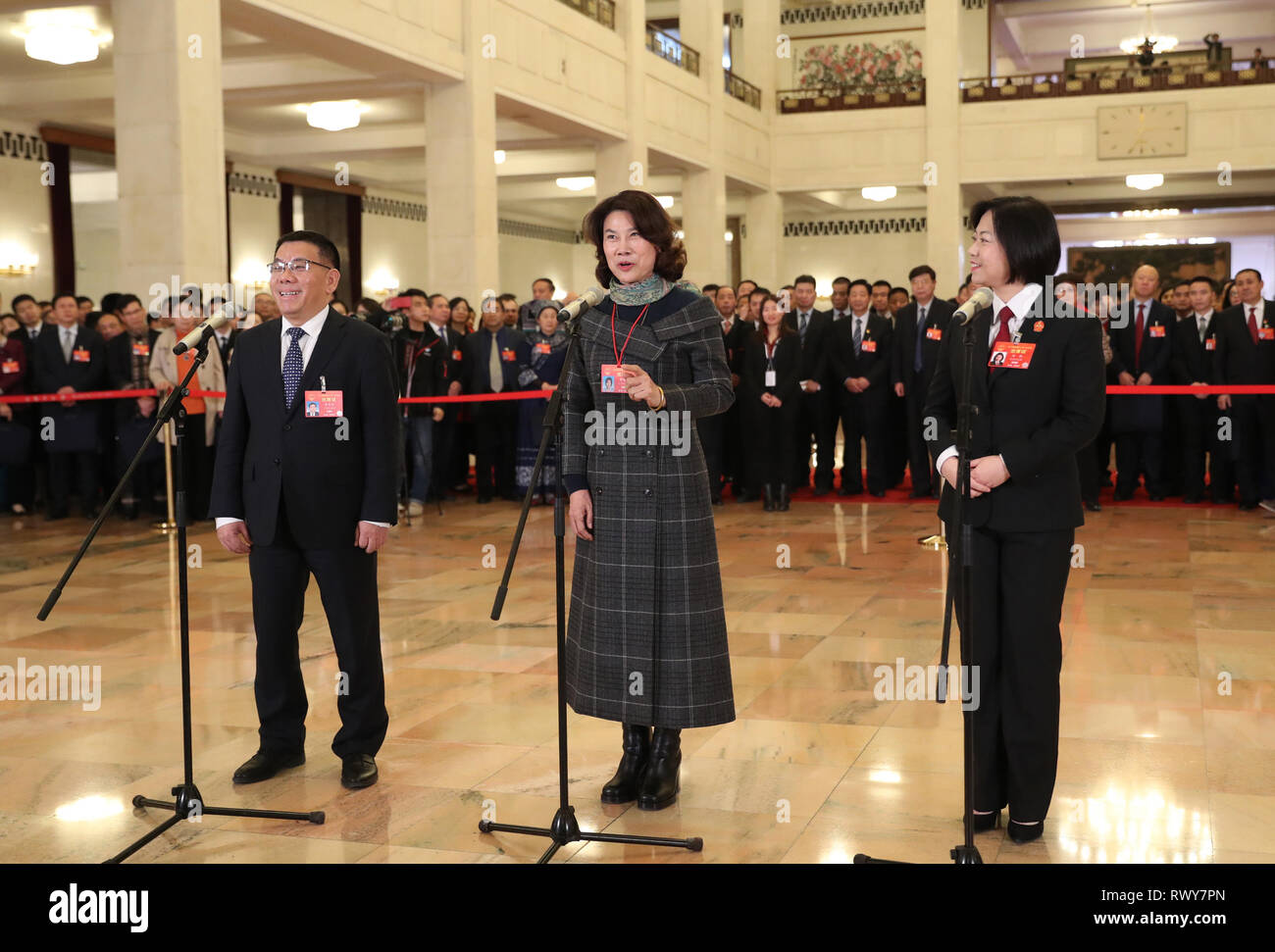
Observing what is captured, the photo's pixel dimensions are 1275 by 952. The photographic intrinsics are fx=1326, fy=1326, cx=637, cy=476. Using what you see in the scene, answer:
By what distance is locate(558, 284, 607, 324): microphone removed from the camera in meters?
3.21

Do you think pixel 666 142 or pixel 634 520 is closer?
pixel 634 520

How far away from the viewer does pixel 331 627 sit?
4.11 m

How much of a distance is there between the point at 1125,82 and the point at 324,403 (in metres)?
19.2

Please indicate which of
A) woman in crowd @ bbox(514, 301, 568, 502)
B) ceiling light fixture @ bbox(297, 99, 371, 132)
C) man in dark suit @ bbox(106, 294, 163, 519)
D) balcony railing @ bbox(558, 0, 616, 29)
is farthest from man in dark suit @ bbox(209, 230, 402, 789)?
balcony railing @ bbox(558, 0, 616, 29)

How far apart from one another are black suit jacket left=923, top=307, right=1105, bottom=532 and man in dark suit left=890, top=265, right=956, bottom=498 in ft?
24.1

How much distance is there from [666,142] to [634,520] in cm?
Result: 1557

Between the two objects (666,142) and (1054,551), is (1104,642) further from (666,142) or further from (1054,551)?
(666,142)

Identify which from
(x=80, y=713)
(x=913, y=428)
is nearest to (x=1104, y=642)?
(x=80, y=713)

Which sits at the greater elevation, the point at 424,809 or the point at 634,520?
the point at 634,520

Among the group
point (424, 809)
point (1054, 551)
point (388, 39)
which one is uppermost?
point (388, 39)

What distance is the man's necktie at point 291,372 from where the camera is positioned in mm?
4031
